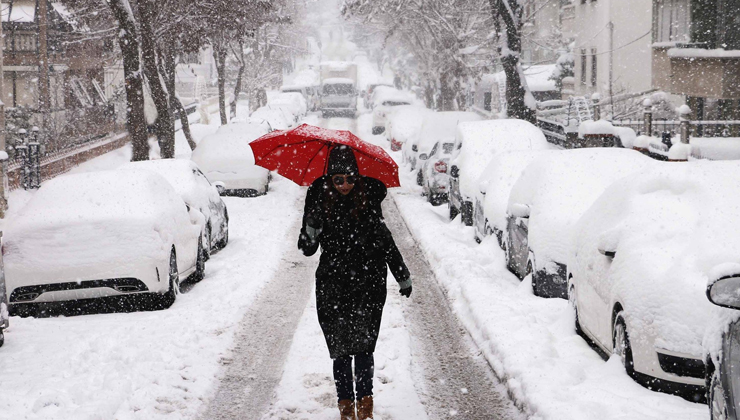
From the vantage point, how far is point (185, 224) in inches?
451

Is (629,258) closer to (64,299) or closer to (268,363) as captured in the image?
(268,363)

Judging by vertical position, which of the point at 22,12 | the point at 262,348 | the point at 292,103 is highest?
the point at 22,12

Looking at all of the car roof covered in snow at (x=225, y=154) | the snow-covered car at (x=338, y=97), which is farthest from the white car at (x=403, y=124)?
the snow-covered car at (x=338, y=97)

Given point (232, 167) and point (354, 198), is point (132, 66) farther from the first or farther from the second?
point (354, 198)

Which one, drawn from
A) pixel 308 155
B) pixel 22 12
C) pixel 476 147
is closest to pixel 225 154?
pixel 476 147

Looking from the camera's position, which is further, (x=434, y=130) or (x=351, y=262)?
(x=434, y=130)

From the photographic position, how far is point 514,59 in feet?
77.7

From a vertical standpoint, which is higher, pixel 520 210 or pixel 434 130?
pixel 434 130

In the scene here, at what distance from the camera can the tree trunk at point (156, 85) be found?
2077cm

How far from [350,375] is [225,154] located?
53.2ft

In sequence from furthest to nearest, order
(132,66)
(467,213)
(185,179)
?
(132,66) < (467,213) < (185,179)

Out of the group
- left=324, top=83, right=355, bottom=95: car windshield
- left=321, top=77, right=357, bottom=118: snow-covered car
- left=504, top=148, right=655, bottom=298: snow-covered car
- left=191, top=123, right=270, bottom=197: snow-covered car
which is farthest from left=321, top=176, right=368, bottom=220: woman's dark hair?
left=324, top=83, right=355, bottom=95: car windshield

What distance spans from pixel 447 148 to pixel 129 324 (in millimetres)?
11675

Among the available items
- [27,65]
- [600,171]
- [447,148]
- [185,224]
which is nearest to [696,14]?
[447,148]
